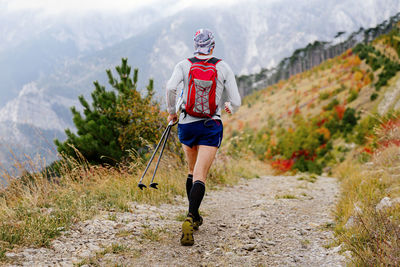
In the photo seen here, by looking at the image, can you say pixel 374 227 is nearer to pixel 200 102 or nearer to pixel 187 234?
pixel 187 234

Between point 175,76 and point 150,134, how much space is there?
4462 millimetres

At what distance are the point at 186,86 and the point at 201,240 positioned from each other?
1.64 metres

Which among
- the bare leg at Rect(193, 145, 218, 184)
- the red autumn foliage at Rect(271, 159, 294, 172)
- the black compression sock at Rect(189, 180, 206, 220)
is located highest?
the bare leg at Rect(193, 145, 218, 184)

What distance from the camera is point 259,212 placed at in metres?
4.55

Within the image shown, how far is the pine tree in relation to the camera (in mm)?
7461

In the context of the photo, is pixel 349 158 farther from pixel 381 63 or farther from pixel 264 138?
pixel 381 63

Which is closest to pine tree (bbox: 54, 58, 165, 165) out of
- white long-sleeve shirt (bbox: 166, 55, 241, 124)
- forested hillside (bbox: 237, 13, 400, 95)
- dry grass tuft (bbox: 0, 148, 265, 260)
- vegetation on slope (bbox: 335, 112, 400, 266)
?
dry grass tuft (bbox: 0, 148, 265, 260)

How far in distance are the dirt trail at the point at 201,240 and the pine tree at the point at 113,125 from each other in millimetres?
3015

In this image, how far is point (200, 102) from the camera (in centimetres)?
310

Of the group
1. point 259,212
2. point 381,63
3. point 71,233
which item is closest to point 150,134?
point 259,212

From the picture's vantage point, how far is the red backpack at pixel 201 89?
3.10m

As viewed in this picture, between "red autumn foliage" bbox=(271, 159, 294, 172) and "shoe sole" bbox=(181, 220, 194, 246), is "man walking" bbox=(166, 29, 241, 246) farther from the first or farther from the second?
"red autumn foliage" bbox=(271, 159, 294, 172)

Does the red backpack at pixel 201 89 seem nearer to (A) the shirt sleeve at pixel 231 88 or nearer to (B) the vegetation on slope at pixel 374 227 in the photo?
(A) the shirt sleeve at pixel 231 88

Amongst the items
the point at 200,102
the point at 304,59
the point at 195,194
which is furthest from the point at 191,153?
the point at 304,59
